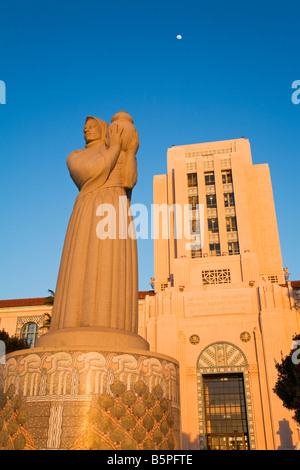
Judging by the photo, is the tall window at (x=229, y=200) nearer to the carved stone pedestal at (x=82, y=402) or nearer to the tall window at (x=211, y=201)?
the tall window at (x=211, y=201)

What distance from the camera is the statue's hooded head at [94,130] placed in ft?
40.2

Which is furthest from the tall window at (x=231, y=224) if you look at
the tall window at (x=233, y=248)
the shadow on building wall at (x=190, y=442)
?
the shadow on building wall at (x=190, y=442)

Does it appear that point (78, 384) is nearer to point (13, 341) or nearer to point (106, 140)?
point (106, 140)

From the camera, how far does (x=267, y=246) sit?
4934cm

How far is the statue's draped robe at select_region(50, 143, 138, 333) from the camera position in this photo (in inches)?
387

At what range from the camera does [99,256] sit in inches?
409

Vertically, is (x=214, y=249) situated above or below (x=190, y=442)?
above

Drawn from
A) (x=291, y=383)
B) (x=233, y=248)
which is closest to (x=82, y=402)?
(x=291, y=383)

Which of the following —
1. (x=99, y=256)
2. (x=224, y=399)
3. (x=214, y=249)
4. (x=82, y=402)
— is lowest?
(x=82, y=402)

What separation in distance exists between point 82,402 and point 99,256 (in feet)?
12.2

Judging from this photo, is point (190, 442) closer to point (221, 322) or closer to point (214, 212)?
point (221, 322)

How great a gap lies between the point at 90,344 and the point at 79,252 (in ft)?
8.46

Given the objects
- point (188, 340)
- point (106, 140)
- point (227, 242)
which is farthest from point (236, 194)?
point (106, 140)

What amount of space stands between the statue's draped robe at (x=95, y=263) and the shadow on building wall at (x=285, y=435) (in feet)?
77.8
